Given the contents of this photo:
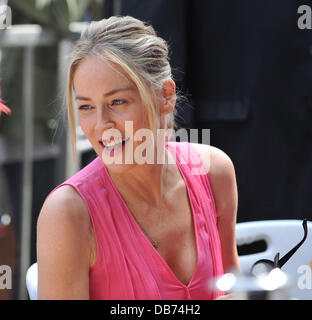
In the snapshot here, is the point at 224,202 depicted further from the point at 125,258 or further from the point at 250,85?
the point at 250,85

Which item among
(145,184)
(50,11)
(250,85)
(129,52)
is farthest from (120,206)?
(50,11)

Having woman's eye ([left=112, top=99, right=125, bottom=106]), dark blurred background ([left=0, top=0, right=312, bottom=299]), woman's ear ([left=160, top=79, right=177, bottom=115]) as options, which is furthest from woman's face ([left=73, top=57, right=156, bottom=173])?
dark blurred background ([left=0, top=0, right=312, bottom=299])

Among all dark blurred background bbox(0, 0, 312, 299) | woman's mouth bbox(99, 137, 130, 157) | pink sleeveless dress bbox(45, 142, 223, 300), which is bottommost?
pink sleeveless dress bbox(45, 142, 223, 300)

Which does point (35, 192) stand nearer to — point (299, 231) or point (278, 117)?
point (278, 117)

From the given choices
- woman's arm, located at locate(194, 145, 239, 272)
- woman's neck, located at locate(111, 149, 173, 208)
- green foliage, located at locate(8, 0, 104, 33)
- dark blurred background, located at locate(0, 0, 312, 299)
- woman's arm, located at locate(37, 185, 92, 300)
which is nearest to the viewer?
woman's arm, located at locate(37, 185, 92, 300)

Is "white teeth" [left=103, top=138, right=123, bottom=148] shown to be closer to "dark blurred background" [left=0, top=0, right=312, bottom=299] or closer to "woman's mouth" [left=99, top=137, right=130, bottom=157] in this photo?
"woman's mouth" [left=99, top=137, right=130, bottom=157]

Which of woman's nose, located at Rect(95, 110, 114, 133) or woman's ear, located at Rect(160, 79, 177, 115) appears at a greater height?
woman's ear, located at Rect(160, 79, 177, 115)

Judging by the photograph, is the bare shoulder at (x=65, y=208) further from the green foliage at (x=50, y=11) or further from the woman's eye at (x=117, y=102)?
the green foliage at (x=50, y=11)

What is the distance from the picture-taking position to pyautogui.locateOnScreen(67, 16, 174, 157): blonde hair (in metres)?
1.22

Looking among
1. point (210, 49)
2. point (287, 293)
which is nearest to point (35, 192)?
point (210, 49)

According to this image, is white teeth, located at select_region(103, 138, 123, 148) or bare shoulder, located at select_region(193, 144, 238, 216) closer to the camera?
white teeth, located at select_region(103, 138, 123, 148)

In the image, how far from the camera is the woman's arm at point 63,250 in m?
1.13

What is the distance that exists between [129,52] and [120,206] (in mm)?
314

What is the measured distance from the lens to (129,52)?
1239 mm
